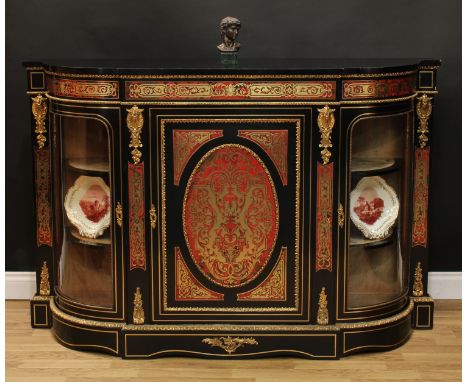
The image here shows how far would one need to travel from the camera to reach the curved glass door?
3.80 metres

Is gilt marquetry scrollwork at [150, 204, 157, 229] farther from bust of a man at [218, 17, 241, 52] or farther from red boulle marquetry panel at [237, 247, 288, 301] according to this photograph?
bust of a man at [218, 17, 241, 52]

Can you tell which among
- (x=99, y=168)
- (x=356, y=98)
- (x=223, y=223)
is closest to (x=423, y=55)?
(x=356, y=98)

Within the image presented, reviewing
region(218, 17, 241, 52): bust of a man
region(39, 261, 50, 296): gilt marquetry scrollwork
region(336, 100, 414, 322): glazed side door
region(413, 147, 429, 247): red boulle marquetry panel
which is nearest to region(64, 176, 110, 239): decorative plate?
region(39, 261, 50, 296): gilt marquetry scrollwork

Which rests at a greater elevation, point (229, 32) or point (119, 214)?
point (229, 32)

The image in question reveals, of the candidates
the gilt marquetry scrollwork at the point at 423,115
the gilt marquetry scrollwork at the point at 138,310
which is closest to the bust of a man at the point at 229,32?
the gilt marquetry scrollwork at the point at 423,115

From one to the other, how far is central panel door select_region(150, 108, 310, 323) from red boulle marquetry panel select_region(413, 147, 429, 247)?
64 centimetres

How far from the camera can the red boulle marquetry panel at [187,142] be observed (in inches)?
144

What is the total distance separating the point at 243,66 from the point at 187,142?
416 mm

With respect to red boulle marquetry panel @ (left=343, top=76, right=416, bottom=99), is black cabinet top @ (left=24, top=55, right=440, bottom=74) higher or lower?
higher

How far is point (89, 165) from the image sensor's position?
380 centimetres

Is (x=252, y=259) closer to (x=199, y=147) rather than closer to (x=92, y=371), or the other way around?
(x=199, y=147)

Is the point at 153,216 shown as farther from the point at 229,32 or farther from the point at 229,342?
the point at 229,32

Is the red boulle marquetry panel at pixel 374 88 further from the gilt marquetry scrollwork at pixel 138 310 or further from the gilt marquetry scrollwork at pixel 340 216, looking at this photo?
the gilt marquetry scrollwork at pixel 138 310

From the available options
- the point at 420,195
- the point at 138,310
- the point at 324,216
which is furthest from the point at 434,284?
the point at 138,310
